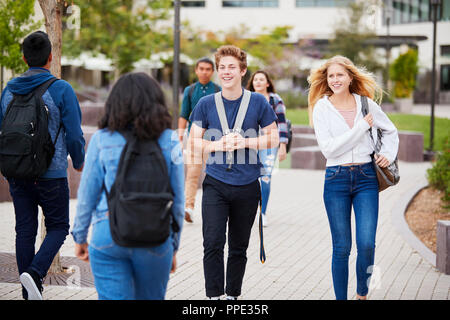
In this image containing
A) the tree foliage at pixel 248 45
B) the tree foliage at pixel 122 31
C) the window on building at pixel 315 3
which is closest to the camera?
the tree foliage at pixel 122 31

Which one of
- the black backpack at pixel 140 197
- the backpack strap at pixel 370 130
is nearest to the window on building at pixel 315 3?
the backpack strap at pixel 370 130

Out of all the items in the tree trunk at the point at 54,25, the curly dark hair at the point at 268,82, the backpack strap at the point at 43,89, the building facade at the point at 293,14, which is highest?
the building facade at the point at 293,14

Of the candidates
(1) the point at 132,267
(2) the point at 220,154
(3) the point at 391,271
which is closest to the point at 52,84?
(2) the point at 220,154

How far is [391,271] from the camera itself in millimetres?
6680

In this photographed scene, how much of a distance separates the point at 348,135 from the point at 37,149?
7.14ft

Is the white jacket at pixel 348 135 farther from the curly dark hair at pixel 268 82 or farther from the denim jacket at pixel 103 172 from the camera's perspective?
the curly dark hair at pixel 268 82

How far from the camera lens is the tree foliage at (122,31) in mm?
29062

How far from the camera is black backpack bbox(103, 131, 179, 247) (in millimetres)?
3205

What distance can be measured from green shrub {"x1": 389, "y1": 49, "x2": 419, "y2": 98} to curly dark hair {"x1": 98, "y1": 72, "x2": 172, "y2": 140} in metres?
37.8

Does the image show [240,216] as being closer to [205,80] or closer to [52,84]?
[52,84]

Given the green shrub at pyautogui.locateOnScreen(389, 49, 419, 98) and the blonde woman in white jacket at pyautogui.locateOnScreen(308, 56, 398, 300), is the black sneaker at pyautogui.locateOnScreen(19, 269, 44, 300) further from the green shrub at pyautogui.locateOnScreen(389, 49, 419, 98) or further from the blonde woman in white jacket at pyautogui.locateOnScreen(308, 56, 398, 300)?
the green shrub at pyautogui.locateOnScreen(389, 49, 419, 98)

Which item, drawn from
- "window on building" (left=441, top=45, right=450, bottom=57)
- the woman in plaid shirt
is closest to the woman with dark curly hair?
the woman in plaid shirt

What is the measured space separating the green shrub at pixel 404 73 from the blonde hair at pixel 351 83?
3551 cm

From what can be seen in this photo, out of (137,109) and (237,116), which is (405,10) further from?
(137,109)
